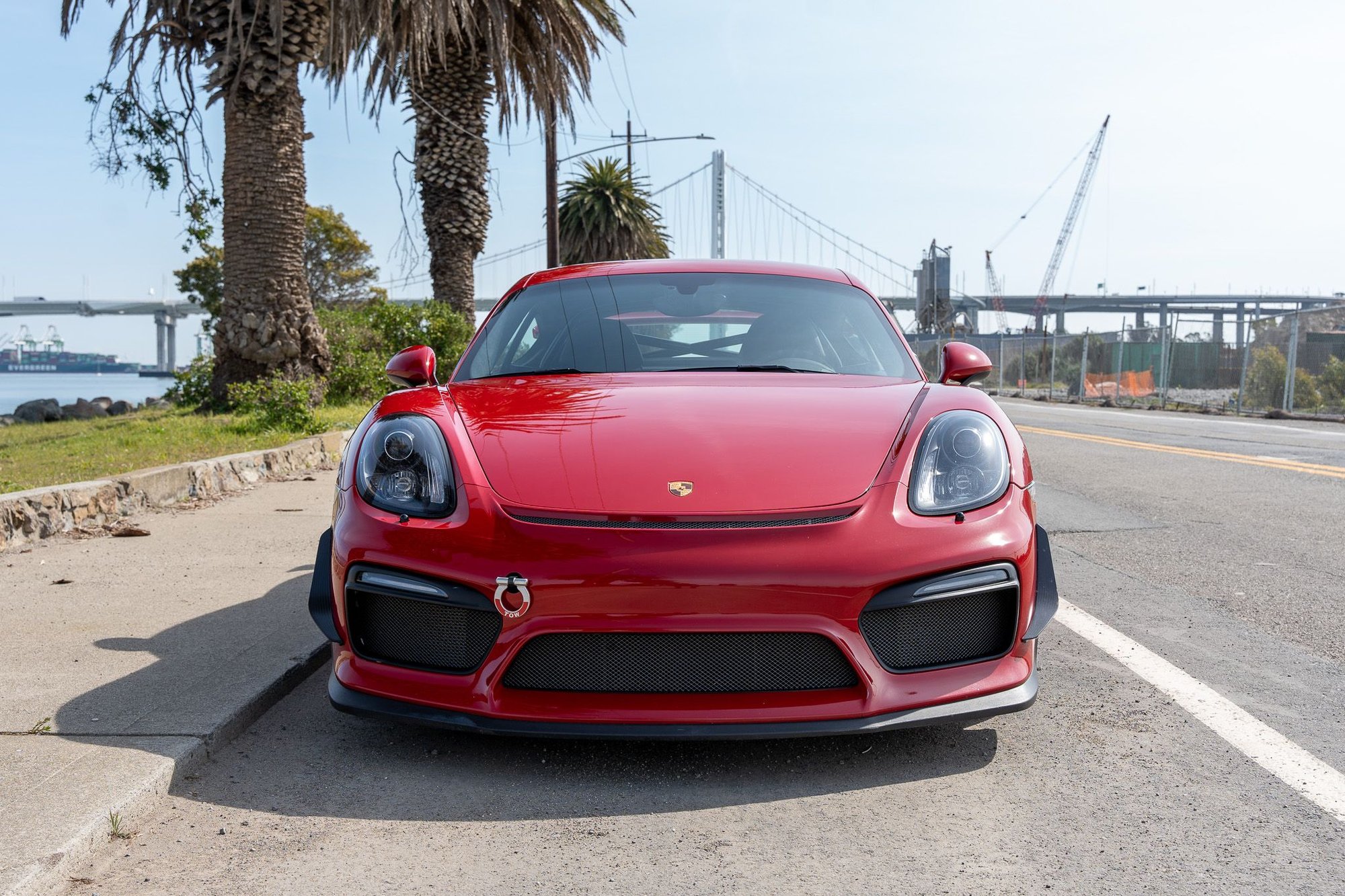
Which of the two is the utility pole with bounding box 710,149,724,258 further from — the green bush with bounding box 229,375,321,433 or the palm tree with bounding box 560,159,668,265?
the green bush with bounding box 229,375,321,433

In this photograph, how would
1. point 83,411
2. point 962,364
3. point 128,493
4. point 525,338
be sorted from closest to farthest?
1. point 962,364
2. point 525,338
3. point 128,493
4. point 83,411

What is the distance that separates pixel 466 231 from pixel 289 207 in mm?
7473

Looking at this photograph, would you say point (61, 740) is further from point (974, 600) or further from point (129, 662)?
point (974, 600)

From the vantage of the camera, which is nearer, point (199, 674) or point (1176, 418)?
point (199, 674)

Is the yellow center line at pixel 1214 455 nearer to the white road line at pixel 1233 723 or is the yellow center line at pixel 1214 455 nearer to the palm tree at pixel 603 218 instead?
the white road line at pixel 1233 723

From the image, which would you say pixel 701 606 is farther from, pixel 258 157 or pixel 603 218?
pixel 603 218

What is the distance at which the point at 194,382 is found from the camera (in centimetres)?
1245

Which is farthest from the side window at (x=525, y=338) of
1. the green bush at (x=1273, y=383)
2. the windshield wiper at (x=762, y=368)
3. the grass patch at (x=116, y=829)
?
the green bush at (x=1273, y=383)

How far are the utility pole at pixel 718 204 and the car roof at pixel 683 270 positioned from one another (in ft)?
226

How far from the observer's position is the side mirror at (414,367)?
3658mm

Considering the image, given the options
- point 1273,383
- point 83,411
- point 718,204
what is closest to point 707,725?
point 1273,383

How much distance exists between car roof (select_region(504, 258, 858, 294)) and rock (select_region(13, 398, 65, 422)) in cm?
1842

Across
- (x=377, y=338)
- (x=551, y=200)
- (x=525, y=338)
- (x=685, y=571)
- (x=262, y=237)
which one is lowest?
(x=685, y=571)

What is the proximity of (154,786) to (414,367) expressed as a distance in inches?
62.6
